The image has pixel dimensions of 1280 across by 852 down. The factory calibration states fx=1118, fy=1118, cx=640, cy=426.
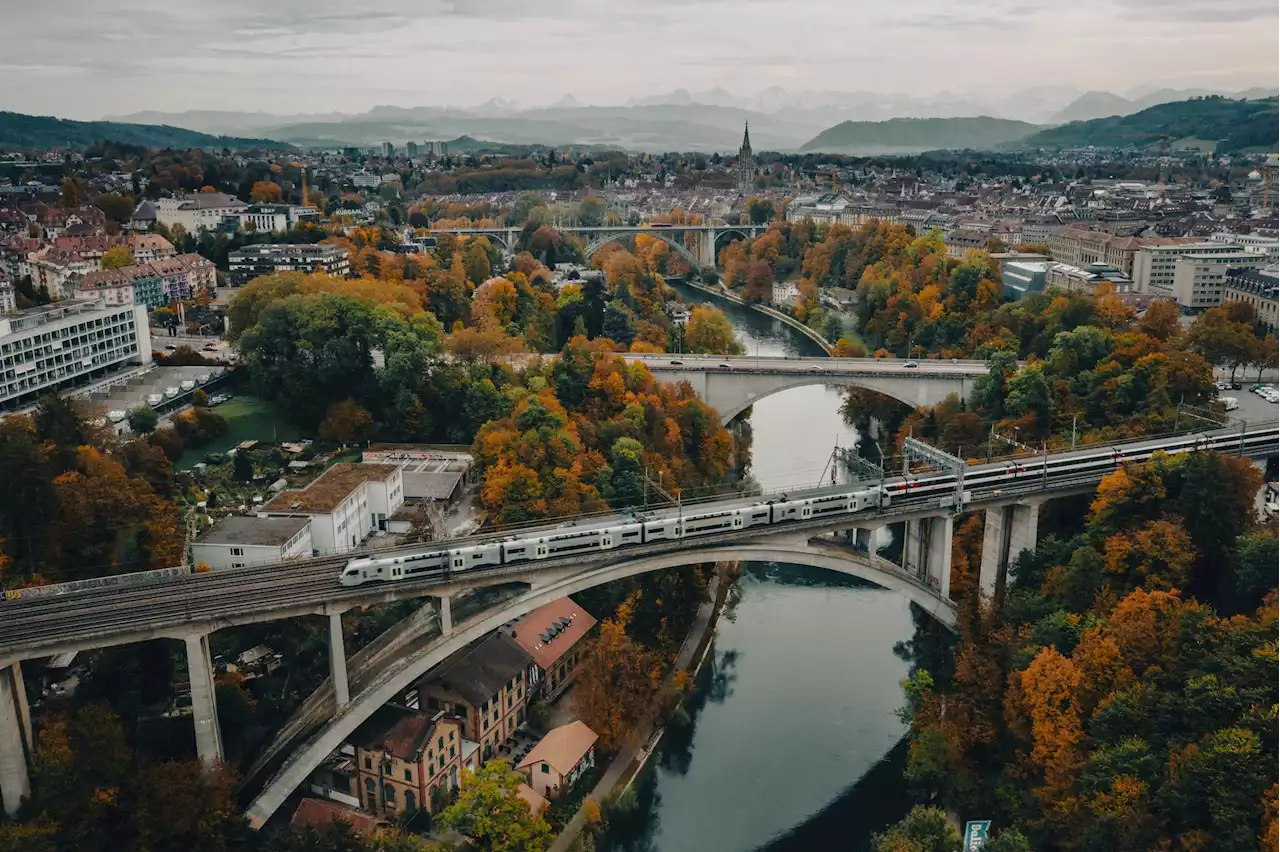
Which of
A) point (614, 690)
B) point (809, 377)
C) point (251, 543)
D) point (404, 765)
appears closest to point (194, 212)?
point (809, 377)

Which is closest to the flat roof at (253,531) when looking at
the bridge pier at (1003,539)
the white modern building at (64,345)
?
the white modern building at (64,345)

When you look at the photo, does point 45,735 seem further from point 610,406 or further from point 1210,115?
point 1210,115

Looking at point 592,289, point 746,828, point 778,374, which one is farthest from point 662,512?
point 592,289

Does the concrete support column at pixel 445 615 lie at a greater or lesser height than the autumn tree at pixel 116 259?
lesser

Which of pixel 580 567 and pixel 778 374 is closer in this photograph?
pixel 580 567

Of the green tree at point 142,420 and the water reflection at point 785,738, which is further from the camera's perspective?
the green tree at point 142,420

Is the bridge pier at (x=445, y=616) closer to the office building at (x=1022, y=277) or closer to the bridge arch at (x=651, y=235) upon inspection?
the office building at (x=1022, y=277)

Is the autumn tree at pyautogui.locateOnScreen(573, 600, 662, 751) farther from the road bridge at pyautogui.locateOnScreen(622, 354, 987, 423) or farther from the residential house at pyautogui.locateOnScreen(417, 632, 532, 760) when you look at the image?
the road bridge at pyautogui.locateOnScreen(622, 354, 987, 423)
